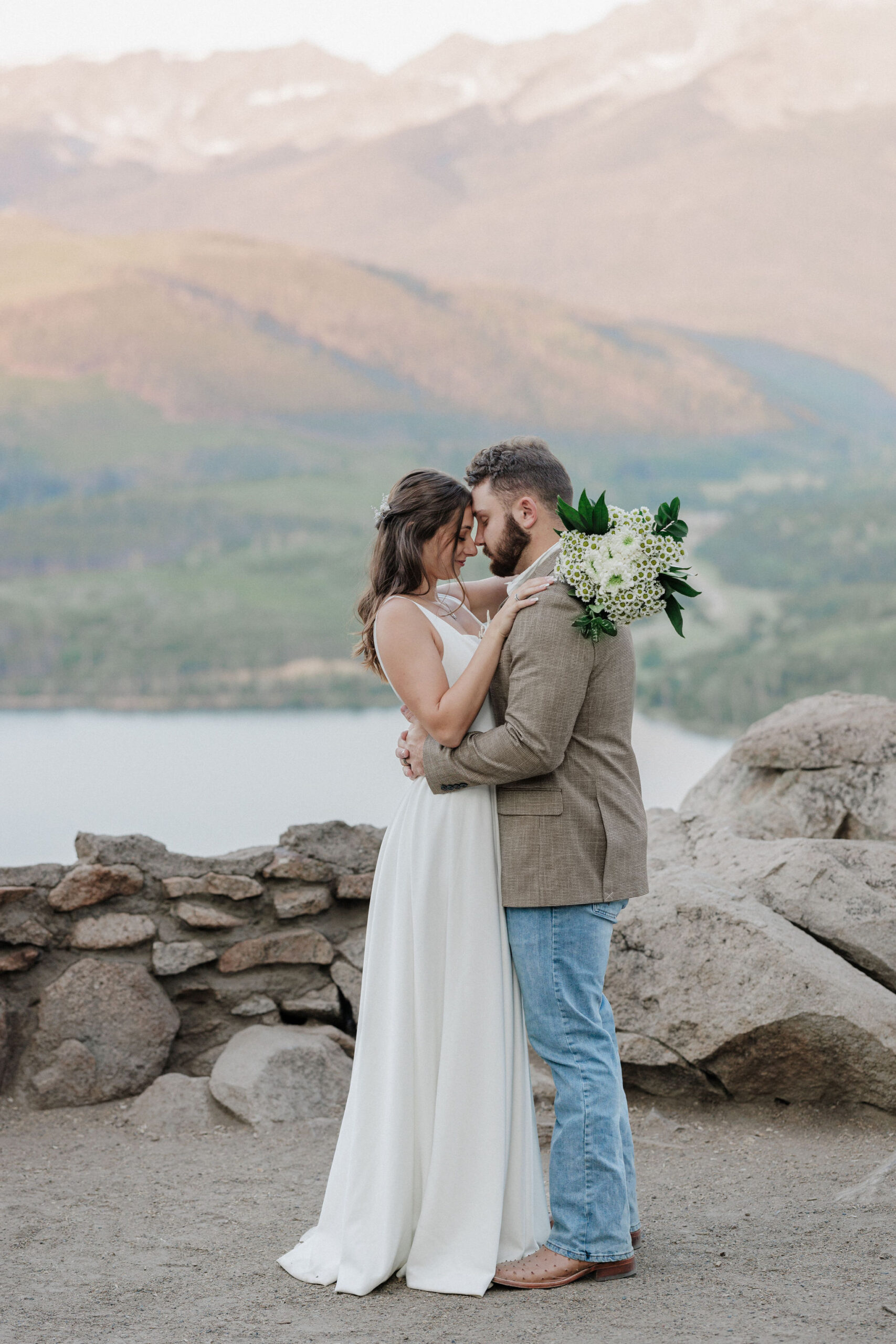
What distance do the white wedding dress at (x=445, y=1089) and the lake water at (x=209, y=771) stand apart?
642 cm

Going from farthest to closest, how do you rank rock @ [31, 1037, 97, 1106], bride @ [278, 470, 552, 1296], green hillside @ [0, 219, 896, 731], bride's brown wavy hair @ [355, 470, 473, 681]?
green hillside @ [0, 219, 896, 731] → rock @ [31, 1037, 97, 1106] → bride's brown wavy hair @ [355, 470, 473, 681] → bride @ [278, 470, 552, 1296]

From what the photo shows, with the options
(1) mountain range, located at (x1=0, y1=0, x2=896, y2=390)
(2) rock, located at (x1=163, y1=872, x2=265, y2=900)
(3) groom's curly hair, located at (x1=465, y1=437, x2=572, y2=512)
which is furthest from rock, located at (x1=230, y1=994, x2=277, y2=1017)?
(1) mountain range, located at (x1=0, y1=0, x2=896, y2=390)

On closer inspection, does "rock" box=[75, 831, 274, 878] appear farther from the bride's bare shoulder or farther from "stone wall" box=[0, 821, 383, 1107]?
the bride's bare shoulder

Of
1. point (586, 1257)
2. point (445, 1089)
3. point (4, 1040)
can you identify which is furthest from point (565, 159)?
point (586, 1257)

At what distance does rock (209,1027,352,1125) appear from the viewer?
4074 millimetres

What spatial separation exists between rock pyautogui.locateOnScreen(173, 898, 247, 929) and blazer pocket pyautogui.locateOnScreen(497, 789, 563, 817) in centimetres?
208

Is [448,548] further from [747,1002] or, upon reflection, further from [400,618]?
[747,1002]

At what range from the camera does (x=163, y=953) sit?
4391 mm

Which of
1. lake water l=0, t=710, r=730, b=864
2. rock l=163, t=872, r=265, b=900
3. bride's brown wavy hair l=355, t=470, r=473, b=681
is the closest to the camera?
bride's brown wavy hair l=355, t=470, r=473, b=681

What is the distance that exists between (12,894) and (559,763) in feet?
8.21

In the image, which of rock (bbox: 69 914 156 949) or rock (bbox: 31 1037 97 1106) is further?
rock (bbox: 69 914 156 949)

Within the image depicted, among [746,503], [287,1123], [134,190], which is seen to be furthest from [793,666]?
[287,1123]

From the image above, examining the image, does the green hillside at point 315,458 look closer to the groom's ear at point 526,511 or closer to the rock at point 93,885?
the rock at point 93,885

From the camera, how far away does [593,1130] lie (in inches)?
102
